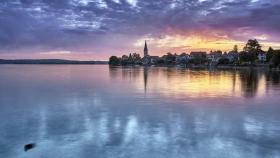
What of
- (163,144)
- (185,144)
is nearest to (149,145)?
(163,144)

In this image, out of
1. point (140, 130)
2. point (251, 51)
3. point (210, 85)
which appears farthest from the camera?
point (251, 51)

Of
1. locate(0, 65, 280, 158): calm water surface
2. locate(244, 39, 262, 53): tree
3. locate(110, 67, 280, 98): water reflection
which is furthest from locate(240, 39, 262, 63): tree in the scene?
locate(0, 65, 280, 158): calm water surface

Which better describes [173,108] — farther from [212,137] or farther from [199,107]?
[212,137]

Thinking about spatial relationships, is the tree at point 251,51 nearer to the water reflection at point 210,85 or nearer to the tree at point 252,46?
the tree at point 252,46

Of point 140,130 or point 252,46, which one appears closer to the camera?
point 140,130

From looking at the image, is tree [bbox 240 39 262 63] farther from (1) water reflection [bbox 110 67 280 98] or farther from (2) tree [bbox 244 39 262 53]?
(1) water reflection [bbox 110 67 280 98]

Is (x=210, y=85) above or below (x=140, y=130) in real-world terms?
below

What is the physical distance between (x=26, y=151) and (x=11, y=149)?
0.72 m

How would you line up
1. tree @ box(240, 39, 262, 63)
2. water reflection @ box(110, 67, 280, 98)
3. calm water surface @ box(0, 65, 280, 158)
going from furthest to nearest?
1. tree @ box(240, 39, 262, 63)
2. water reflection @ box(110, 67, 280, 98)
3. calm water surface @ box(0, 65, 280, 158)

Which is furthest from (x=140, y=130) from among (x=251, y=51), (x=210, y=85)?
(x=251, y=51)

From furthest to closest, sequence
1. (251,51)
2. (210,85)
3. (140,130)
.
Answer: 1. (251,51)
2. (210,85)
3. (140,130)

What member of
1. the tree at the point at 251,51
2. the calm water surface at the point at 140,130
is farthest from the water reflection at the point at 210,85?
the tree at the point at 251,51

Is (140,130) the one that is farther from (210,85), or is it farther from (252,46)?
(252,46)

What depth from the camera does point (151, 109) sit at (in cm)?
2238
